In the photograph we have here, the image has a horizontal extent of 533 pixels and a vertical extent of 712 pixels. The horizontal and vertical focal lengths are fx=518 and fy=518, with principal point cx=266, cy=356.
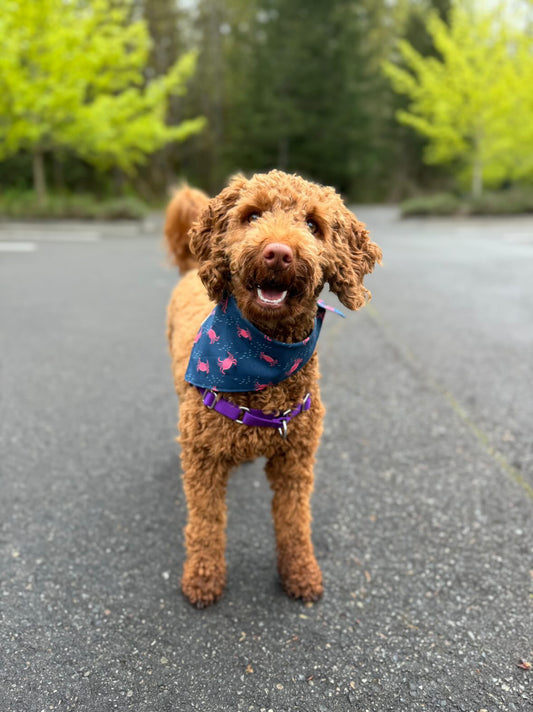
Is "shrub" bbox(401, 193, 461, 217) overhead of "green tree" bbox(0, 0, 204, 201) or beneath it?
beneath

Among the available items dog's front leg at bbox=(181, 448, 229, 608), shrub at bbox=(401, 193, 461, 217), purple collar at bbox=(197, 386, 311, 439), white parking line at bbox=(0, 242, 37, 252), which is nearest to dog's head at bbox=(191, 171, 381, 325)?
purple collar at bbox=(197, 386, 311, 439)

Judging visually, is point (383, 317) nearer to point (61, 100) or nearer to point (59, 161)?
point (61, 100)

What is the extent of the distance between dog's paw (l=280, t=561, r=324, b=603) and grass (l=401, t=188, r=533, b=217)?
16101 millimetres

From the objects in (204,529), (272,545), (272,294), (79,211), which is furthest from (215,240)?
(79,211)

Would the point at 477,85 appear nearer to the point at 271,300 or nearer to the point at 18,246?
the point at 18,246

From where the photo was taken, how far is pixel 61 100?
13195mm

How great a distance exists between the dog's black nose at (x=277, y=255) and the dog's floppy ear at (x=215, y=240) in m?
0.27

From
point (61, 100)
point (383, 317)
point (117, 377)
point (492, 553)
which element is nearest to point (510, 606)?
point (492, 553)

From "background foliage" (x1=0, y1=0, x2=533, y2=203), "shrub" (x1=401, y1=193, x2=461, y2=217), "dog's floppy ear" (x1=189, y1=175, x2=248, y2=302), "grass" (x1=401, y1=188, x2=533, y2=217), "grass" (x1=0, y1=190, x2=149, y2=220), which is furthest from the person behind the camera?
"shrub" (x1=401, y1=193, x2=461, y2=217)

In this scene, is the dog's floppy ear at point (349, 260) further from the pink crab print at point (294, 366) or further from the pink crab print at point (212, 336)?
the pink crab print at point (212, 336)

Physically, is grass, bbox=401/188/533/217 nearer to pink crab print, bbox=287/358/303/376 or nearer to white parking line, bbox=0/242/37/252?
white parking line, bbox=0/242/37/252

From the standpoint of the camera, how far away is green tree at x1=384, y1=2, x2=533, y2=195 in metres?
17.5

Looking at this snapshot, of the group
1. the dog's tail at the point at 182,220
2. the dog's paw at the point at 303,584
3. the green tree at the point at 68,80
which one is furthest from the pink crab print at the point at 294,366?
the green tree at the point at 68,80

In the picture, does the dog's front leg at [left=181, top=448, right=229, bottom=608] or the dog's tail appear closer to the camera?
the dog's front leg at [left=181, top=448, right=229, bottom=608]
